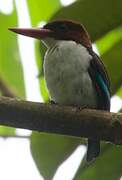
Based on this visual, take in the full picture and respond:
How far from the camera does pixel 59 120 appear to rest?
2.01 metres

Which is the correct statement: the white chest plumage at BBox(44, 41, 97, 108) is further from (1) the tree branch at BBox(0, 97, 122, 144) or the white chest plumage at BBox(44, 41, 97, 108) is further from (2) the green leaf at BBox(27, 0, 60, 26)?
(1) the tree branch at BBox(0, 97, 122, 144)

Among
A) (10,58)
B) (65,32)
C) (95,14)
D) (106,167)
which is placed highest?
(95,14)

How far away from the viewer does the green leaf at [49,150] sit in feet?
7.54

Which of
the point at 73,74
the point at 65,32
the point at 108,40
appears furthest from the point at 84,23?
the point at 65,32

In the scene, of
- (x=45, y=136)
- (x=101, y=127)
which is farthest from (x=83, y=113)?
(x=45, y=136)

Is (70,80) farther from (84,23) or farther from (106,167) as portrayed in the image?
(106,167)

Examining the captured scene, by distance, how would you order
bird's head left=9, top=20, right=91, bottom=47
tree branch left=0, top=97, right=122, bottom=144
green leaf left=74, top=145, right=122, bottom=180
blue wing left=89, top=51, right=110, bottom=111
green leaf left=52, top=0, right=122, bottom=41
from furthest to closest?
1. bird's head left=9, top=20, right=91, bottom=47
2. blue wing left=89, top=51, right=110, bottom=111
3. green leaf left=52, top=0, right=122, bottom=41
4. green leaf left=74, top=145, right=122, bottom=180
5. tree branch left=0, top=97, right=122, bottom=144

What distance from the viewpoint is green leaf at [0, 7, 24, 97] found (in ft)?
8.65

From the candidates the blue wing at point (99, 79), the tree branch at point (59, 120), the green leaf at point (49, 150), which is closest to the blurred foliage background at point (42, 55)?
the green leaf at point (49, 150)

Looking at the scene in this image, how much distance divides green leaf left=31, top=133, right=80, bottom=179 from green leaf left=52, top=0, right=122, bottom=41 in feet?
1.87

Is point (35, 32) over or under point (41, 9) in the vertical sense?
under

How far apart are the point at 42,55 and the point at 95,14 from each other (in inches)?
13.8

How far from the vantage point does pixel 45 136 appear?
242 cm

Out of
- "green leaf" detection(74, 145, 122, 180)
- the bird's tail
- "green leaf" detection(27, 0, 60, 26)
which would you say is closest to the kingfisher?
"green leaf" detection(27, 0, 60, 26)
